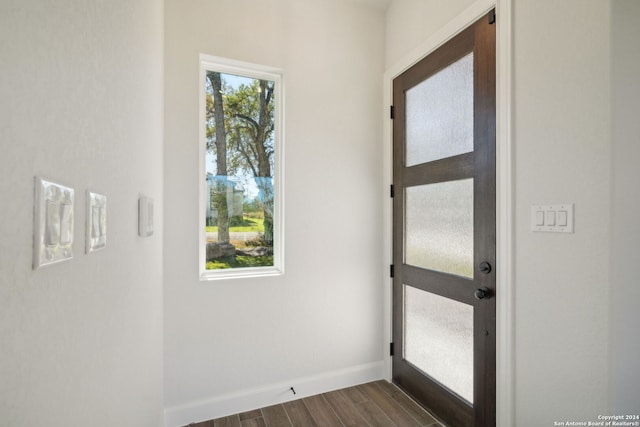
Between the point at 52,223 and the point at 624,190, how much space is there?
1685 mm

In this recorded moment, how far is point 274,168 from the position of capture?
232cm

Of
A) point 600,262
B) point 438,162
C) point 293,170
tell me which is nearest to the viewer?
point 600,262

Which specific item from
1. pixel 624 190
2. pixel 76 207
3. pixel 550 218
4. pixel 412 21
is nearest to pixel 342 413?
pixel 550 218

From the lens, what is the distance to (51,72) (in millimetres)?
372

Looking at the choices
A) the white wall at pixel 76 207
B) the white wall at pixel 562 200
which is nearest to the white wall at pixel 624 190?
the white wall at pixel 562 200

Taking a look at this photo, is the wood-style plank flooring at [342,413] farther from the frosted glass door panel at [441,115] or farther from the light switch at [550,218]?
the frosted glass door panel at [441,115]

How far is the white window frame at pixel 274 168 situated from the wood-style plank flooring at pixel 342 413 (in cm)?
91

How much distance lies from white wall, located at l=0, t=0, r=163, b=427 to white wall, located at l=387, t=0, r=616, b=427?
162cm

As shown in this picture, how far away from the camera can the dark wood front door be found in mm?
1681

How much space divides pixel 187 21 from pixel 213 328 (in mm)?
2009

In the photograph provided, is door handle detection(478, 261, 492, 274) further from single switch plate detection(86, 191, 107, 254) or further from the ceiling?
the ceiling

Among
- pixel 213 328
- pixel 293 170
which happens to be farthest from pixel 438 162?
pixel 213 328

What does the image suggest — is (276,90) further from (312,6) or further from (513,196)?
(513,196)

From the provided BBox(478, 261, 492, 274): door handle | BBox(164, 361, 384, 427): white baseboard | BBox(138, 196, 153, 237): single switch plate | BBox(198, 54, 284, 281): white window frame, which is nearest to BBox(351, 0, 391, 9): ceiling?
BBox(198, 54, 284, 281): white window frame
